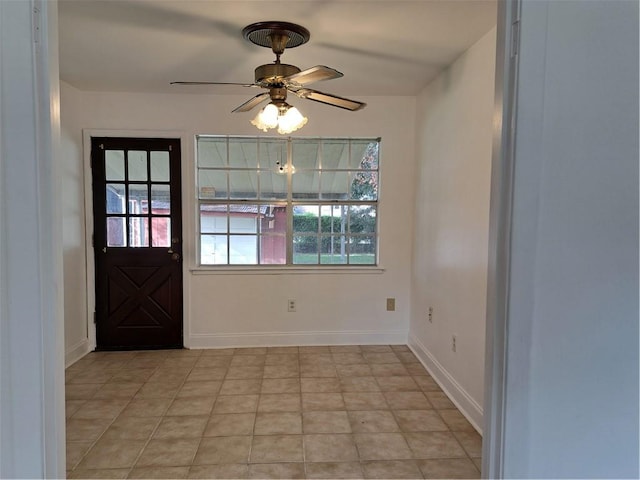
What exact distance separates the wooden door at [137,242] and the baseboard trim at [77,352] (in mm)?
111

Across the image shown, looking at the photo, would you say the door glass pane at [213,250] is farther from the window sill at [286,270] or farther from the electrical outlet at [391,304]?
the electrical outlet at [391,304]

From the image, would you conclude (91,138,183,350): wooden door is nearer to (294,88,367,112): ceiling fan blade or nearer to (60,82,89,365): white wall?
(60,82,89,365): white wall

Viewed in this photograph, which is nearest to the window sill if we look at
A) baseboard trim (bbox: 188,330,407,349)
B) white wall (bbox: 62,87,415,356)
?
white wall (bbox: 62,87,415,356)

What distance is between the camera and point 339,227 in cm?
392

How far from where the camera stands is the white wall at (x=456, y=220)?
237 cm

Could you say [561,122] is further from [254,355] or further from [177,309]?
[177,309]

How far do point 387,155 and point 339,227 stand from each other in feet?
2.83

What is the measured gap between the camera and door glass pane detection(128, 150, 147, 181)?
3.63 m

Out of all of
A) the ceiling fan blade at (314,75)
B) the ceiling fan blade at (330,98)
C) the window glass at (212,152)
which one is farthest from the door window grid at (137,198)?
the ceiling fan blade at (314,75)

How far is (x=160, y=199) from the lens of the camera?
12.1 feet

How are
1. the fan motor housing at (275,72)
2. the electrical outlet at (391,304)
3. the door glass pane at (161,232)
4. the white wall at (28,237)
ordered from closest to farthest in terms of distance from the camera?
the white wall at (28,237) → the fan motor housing at (275,72) → the door glass pane at (161,232) → the electrical outlet at (391,304)

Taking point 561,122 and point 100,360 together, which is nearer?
point 561,122

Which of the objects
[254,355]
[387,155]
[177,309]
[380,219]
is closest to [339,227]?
[380,219]

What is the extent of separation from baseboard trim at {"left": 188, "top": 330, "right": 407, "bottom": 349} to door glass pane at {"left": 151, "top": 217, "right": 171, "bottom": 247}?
3.15 feet
